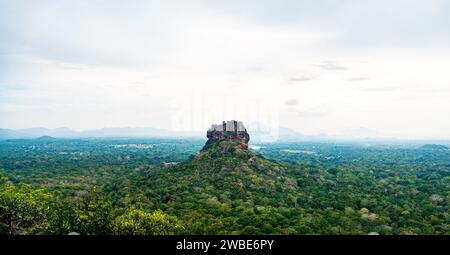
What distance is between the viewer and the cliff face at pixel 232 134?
37747mm

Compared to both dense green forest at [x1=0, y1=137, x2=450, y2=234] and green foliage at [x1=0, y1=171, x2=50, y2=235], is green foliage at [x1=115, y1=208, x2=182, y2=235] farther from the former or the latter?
green foliage at [x1=0, y1=171, x2=50, y2=235]

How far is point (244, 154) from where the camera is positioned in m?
36.9

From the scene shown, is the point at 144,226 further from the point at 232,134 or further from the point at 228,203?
the point at 232,134

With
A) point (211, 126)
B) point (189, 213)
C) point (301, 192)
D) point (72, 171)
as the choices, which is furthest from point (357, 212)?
point (72, 171)

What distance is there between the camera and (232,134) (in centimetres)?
3819

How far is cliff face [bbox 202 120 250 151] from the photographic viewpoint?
3775cm

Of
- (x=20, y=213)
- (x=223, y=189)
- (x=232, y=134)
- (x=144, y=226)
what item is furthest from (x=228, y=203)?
(x=20, y=213)

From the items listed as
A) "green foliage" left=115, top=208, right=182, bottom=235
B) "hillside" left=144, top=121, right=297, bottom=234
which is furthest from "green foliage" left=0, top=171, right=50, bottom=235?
"hillside" left=144, top=121, right=297, bottom=234

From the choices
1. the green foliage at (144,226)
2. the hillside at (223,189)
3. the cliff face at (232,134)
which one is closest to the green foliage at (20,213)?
the green foliage at (144,226)

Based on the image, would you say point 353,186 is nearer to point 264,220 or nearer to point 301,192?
point 301,192

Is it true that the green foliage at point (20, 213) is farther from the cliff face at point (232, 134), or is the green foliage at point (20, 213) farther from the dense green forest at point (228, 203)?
the cliff face at point (232, 134)

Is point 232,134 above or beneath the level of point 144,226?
above
